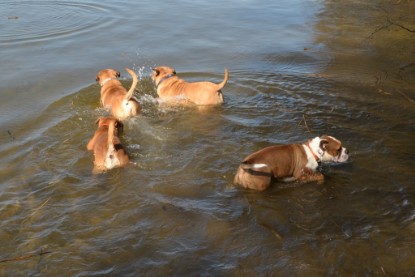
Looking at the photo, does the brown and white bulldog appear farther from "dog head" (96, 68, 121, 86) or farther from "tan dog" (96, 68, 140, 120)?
"dog head" (96, 68, 121, 86)

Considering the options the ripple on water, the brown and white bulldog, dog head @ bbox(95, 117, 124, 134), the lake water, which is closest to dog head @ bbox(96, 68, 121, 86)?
the lake water

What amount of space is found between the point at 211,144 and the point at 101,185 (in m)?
2.04

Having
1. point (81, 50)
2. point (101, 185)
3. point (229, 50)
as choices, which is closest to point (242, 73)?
point (229, 50)

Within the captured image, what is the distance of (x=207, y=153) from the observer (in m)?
6.94

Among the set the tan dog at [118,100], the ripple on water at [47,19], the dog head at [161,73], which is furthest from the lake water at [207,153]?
the dog head at [161,73]

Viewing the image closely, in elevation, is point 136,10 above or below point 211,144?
above

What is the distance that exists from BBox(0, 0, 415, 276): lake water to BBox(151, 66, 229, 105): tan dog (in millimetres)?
261

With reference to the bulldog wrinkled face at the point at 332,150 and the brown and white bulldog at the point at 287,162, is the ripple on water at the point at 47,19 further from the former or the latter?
the bulldog wrinkled face at the point at 332,150

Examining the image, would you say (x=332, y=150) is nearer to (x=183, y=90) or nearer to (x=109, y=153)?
(x=109, y=153)

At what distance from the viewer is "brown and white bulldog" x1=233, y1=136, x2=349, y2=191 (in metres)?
5.77

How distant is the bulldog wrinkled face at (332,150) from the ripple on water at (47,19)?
9425 millimetres

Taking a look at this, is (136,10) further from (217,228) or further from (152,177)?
(217,228)

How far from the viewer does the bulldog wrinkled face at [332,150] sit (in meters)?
6.16

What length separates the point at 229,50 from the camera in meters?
11.9
